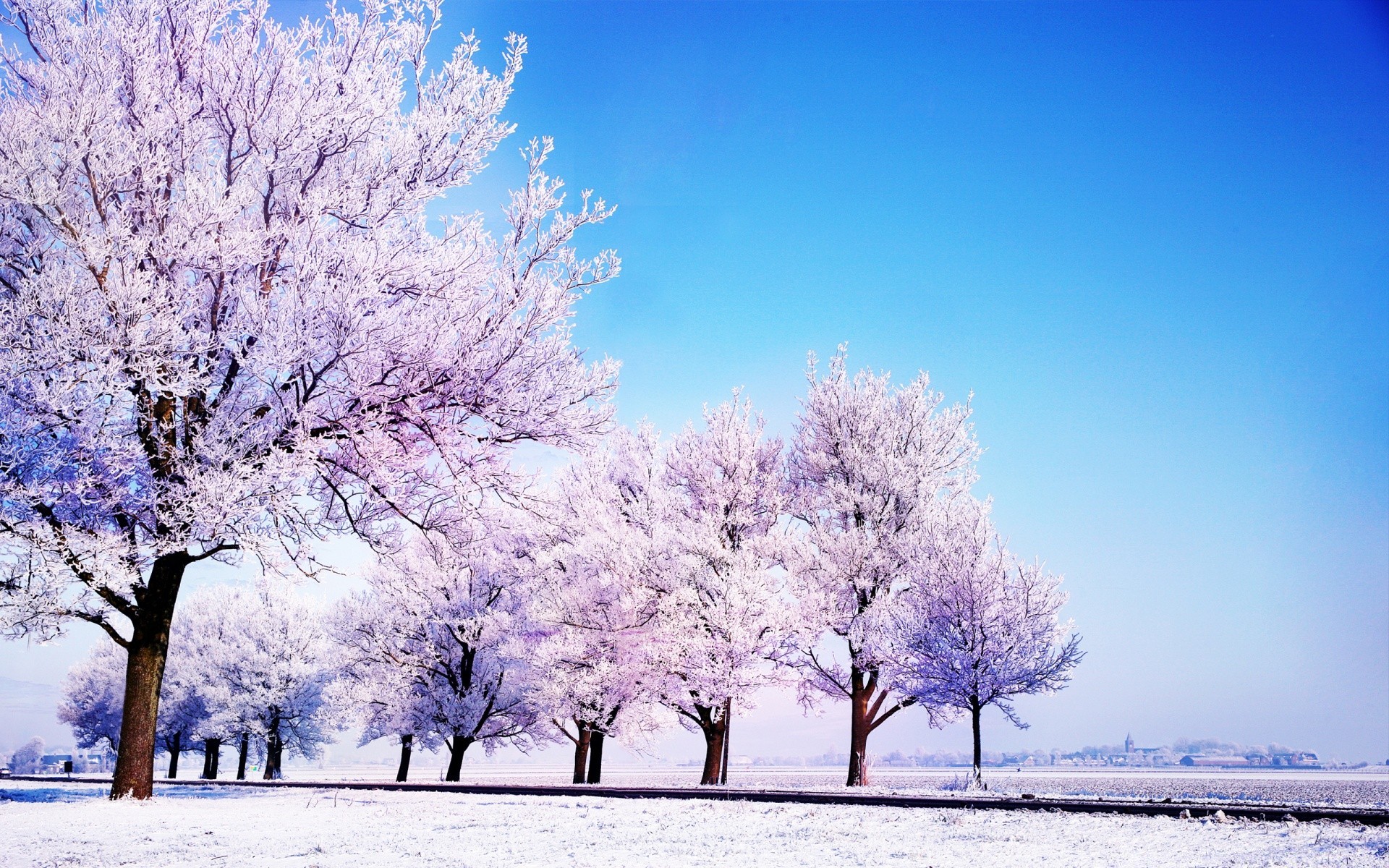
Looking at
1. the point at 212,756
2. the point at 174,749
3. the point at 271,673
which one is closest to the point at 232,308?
the point at 271,673

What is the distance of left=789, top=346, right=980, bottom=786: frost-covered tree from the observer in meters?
22.8

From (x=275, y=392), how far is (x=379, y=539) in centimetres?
322

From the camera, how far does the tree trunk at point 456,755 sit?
28.7 m

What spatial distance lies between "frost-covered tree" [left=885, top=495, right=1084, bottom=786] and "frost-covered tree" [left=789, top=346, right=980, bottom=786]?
2.27 feet

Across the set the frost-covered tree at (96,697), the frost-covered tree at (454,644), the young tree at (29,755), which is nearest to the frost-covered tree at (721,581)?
the frost-covered tree at (454,644)

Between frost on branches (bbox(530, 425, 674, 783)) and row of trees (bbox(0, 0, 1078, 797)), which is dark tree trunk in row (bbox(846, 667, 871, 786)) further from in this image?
row of trees (bbox(0, 0, 1078, 797))

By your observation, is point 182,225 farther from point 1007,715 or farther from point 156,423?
point 1007,715

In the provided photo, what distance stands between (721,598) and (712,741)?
4455mm

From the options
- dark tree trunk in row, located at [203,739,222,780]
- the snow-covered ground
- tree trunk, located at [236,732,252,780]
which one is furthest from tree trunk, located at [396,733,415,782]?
the snow-covered ground

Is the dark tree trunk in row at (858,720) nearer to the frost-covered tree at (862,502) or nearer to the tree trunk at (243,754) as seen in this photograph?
the frost-covered tree at (862,502)

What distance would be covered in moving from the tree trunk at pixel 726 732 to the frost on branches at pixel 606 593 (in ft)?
6.67

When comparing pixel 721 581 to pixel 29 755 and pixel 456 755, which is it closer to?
pixel 456 755

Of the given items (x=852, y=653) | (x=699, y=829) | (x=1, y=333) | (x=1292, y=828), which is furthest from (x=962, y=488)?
(x=1, y=333)

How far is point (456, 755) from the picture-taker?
29172 millimetres
